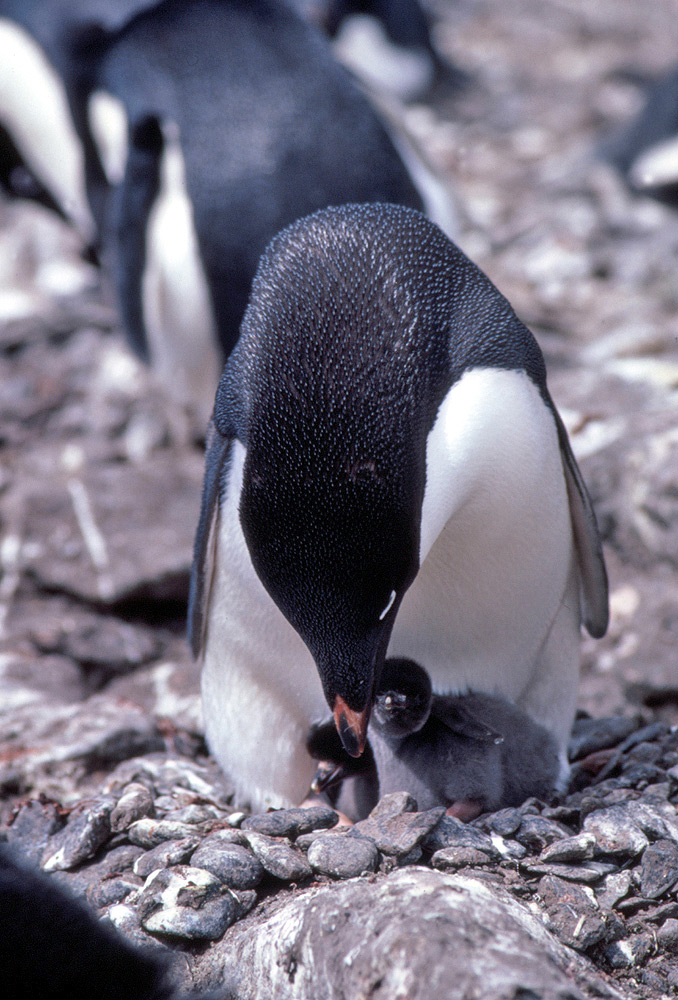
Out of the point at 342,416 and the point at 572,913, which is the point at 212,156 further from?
the point at 572,913

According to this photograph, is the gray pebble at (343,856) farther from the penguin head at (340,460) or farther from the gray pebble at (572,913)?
the gray pebble at (572,913)

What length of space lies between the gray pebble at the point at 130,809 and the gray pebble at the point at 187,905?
248 millimetres

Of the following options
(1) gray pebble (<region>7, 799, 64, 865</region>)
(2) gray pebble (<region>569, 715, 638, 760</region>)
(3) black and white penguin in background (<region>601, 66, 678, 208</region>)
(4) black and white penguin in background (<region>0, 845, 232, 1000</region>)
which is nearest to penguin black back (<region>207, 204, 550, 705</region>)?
(4) black and white penguin in background (<region>0, 845, 232, 1000</region>)

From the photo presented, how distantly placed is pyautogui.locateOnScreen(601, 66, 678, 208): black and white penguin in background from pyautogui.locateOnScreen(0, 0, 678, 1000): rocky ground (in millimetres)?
96

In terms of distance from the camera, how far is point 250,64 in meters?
3.08

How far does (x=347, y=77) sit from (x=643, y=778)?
2147mm

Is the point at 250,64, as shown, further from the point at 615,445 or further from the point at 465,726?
the point at 465,726

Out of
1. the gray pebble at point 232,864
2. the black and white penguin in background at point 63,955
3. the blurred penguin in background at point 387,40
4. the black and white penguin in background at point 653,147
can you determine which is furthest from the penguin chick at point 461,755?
the blurred penguin in background at point 387,40

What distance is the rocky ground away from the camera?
1.43 m

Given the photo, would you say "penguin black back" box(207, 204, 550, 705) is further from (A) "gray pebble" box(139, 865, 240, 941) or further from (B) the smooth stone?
(A) "gray pebble" box(139, 865, 240, 941)

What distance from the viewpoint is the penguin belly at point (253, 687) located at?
1.93 m

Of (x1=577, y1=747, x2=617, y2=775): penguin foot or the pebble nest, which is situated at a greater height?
the pebble nest

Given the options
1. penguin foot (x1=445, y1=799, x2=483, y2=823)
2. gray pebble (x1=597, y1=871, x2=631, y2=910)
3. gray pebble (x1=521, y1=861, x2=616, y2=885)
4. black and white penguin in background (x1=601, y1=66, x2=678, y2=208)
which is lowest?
black and white penguin in background (x1=601, y1=66, x2=678, y2=208)

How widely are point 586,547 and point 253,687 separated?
678 millimetres
